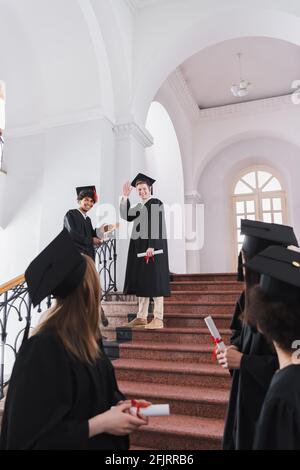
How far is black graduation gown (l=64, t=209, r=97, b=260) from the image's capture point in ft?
14.7

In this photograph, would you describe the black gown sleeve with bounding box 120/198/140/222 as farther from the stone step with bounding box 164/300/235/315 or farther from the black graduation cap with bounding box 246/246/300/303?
the black graduation cap with bounding box 246/246/300/303

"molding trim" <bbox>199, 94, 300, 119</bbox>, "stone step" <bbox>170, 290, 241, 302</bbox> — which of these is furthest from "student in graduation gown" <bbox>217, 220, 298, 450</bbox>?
"molding trim" <bbox>199, 94, 300, 119</bbox>

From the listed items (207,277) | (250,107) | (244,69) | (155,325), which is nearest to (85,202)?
(155,325)

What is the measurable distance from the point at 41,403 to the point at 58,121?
20.0ft

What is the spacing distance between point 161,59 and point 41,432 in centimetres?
696

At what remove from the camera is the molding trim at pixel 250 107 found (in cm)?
1035

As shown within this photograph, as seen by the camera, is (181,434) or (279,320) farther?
(181,434)

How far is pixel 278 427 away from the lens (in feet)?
3.63

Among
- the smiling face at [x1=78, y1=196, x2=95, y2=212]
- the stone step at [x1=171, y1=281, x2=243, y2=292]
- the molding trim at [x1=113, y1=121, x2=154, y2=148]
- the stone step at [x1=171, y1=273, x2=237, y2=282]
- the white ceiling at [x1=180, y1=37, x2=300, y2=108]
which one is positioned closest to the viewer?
the smiling face at [x1=78, y1=196, x2=95, y2=212]

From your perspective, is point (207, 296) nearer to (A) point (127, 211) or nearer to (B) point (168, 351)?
(B) point (168, 351)

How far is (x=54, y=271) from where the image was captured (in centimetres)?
146

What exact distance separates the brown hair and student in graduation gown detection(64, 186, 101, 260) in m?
2.96
